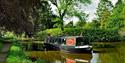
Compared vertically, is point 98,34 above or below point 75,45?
above

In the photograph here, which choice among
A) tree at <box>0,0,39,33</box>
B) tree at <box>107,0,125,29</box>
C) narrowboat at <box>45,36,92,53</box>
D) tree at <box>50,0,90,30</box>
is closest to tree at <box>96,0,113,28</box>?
tree at <box>107,0,125,29</box>

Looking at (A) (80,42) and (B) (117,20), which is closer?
(A) (80,42)

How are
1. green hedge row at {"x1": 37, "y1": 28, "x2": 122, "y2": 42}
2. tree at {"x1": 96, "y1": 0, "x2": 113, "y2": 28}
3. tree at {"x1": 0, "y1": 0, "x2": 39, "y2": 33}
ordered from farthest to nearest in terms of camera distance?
tree at {"x1": 96, "y1": 0, "x2": 113, "y2": 28} < green hedge row at {"x1": 37, "y1": 28, "x2": 122, "y2": 42} < tree at {"x1": 0, "y1": 0, "x2": 39, "y2": 33}

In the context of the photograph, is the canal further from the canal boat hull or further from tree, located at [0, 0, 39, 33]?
tree, located at [0, 0, 39, 33]

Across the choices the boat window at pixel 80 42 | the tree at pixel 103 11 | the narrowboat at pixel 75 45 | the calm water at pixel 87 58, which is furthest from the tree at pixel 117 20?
the calm water at pixel 87 58

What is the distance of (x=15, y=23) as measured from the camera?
2669 cm

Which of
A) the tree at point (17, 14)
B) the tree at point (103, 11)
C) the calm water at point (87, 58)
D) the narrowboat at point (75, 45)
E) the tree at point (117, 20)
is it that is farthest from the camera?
the tree at point (103, 11)

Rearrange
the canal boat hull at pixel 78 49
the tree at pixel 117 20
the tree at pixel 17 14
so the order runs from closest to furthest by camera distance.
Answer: the tree at pixel 17 14 → the canal boat hull at pixel 78 49 → the tree at pixel 117 20

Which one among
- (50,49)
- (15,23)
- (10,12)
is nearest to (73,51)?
(50,49)

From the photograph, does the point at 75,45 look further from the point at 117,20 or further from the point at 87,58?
the point at 117,20

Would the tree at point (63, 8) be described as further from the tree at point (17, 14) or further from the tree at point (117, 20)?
the tree at point (17, 14)

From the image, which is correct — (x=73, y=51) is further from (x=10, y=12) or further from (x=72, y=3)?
(x=72, y=3)

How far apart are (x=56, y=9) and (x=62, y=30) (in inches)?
245

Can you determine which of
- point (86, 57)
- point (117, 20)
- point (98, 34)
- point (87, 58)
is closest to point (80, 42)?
point (86, 57)
